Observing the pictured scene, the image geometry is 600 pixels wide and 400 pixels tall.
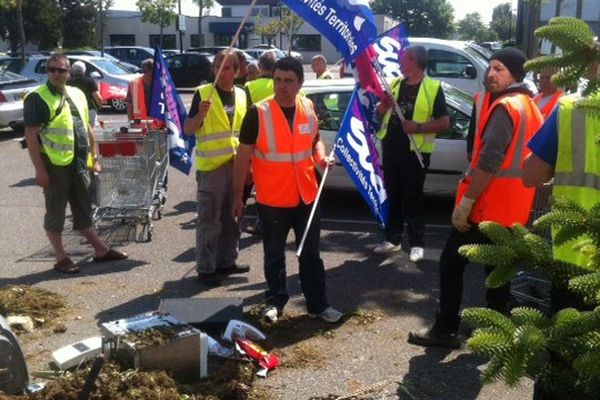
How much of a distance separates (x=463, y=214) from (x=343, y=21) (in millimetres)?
2126

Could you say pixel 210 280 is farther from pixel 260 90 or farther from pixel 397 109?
pixel 260 90

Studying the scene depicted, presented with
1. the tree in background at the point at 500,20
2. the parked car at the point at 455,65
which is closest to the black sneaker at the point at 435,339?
the parked car at the point at 455,65

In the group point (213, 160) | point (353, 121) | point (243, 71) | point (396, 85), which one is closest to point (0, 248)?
point (213, 160)

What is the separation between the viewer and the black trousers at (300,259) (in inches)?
213

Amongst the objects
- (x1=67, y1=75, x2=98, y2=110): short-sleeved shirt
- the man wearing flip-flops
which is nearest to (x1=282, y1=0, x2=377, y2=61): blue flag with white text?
the man wearing flip-flops

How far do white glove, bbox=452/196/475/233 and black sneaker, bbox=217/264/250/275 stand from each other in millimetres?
2610

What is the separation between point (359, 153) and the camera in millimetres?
6629

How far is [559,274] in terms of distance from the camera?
2494mm

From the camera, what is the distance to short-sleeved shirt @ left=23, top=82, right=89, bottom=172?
6.29 metres

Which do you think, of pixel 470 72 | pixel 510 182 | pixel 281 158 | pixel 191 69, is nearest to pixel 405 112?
pixel 281 158

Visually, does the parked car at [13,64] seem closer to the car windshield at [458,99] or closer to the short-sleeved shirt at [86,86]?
the short-sleeved shirt at [86,86]

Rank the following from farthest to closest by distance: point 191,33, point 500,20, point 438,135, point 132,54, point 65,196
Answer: point 500,20
point 191,33
point 132,54
point 438,135
point 65,196

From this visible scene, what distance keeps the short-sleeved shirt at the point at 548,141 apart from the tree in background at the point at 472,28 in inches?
4142

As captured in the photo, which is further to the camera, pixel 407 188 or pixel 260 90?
pixel 260 90
